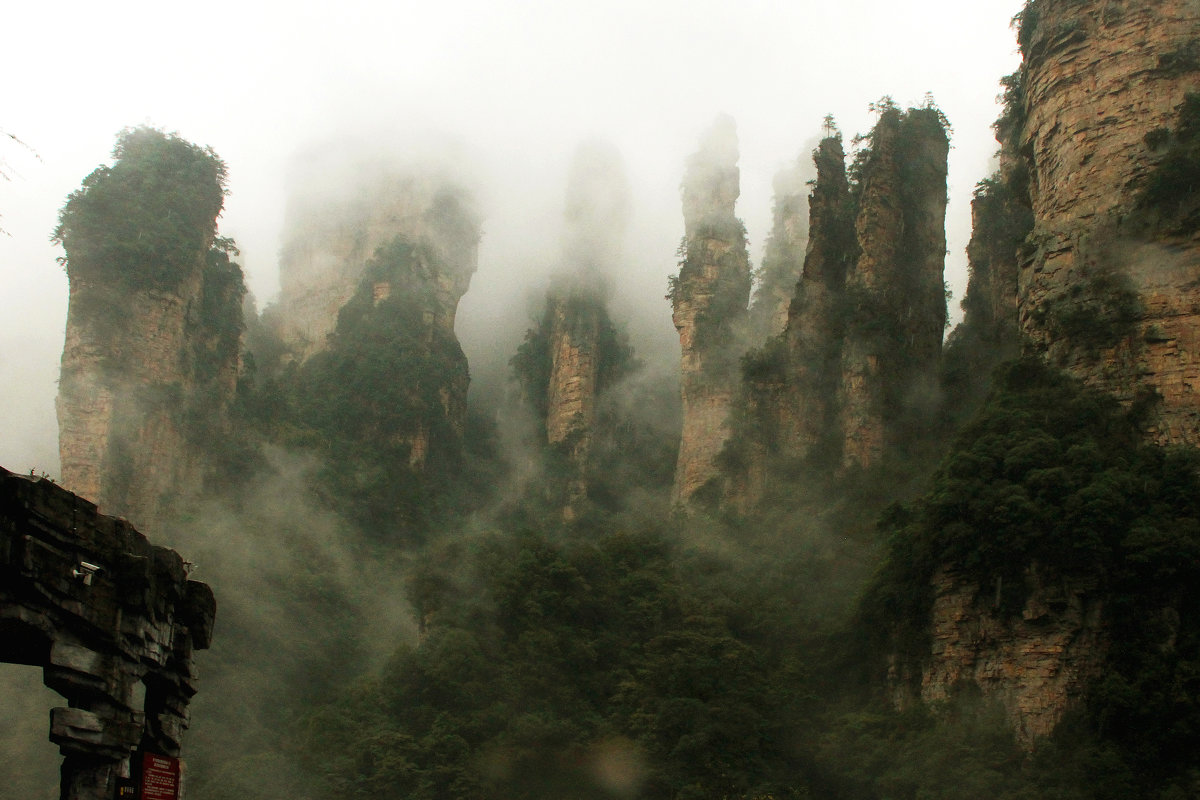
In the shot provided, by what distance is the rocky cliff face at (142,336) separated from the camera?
122 ft

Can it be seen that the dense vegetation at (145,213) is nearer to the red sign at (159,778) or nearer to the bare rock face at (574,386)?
the bare rock face at (574,386)

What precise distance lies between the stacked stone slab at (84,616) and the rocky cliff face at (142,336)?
26.9m

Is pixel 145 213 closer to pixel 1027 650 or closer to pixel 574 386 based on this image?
pixel 574 386

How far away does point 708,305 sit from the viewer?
47375mm

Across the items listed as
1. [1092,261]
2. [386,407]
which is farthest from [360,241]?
[1092,261]

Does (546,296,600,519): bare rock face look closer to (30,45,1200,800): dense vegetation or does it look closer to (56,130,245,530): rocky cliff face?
(30,45,1200,800): dense vegetation

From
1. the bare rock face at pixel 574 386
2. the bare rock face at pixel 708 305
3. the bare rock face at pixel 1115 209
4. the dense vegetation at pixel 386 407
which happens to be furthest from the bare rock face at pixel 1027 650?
the dense vegetation at pixel 386 407

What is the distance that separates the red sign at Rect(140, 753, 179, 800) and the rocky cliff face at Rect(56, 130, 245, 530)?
26457mm

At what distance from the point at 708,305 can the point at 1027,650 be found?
992 inches

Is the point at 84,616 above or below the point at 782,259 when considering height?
below

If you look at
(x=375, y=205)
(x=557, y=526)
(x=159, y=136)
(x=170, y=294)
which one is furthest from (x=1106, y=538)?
(x=375, y=205)

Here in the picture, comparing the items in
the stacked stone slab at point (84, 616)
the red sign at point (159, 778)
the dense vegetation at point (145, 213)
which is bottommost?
the red sign at point (159, 778)

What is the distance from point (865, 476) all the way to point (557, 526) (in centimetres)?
1343

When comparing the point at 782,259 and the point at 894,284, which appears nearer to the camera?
the point at 894,284
